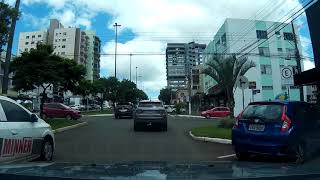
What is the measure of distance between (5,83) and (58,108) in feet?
62.4

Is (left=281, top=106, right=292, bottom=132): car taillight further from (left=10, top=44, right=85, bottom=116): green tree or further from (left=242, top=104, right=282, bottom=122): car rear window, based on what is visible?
(left=10, top=44, right=85, bottom=116): green tree

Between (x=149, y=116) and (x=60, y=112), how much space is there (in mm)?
17448

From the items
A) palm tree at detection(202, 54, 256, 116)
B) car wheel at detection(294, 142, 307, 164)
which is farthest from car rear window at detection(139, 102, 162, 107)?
car wheel at detection(294, 142, 307, 164)

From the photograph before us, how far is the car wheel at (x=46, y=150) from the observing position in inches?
420

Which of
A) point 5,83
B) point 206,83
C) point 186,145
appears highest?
point 206,83

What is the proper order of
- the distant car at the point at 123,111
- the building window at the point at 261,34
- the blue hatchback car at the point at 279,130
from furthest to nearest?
the building window at the point at 261,34
the distant car at the point at 123,111
the blue hatchback car at the point at 279,130

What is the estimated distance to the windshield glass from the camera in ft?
36.8

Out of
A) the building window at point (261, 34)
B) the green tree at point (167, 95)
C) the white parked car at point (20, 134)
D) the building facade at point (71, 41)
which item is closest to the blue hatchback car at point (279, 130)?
the white parked car at point (20, 134)

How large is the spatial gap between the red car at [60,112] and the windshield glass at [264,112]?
92.3ft

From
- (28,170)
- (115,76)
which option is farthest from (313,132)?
(115,76)

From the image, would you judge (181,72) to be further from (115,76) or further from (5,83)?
(5,83)

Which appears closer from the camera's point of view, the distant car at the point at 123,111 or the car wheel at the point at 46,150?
the car wheel at the point at 46,150

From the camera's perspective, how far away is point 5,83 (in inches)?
808

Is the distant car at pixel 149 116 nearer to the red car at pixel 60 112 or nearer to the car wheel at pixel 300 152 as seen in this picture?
the car wheel at pixel 300 152
